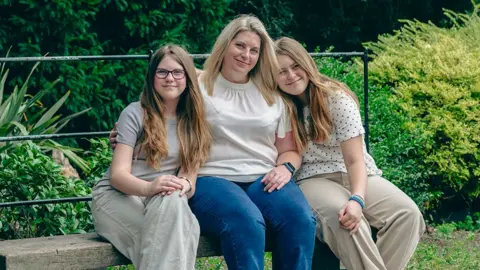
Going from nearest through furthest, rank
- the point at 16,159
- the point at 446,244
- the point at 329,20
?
the point at 16,159
the point at 446,244
the point at 329,20

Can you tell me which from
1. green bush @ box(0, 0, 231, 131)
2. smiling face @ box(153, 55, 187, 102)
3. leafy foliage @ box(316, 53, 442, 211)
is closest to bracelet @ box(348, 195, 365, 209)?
smiling face @ box(153, 55, 187, 102)

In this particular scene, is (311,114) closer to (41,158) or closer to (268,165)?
(268,165)

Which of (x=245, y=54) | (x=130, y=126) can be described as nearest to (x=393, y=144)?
(x=245, y=54)

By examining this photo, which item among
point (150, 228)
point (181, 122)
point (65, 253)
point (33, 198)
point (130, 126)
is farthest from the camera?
point (33, 198)

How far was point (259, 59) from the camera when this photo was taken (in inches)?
183

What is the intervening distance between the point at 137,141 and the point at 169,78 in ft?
1.03

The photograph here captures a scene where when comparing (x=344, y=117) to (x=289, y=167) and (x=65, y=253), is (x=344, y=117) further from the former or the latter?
(x=65, y=253)

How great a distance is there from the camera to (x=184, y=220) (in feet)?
13.4

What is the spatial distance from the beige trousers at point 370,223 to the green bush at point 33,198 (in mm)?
1527

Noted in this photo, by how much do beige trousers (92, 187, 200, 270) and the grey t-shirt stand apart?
116 millimetres

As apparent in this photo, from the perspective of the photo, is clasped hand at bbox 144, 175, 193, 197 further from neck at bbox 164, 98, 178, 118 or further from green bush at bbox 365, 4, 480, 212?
green bush at bbox 365, 4, 480, 212

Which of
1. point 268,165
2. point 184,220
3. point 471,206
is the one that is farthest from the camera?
point 471,206

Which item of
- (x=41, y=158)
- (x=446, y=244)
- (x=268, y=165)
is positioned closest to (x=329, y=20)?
(x=446, y=244)

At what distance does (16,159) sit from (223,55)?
1.59 m
